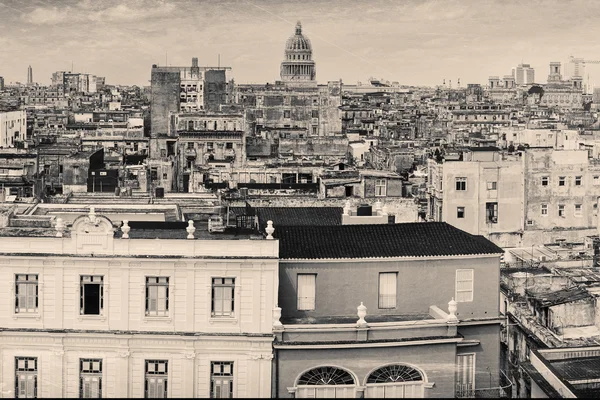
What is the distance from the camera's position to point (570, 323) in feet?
116

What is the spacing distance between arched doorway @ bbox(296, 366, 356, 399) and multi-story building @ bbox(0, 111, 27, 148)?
72296mm

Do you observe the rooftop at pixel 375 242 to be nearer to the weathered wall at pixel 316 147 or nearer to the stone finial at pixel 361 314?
the stone finial at pixel 361 314

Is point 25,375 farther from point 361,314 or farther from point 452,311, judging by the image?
point 452,311

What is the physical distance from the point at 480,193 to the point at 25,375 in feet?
97.9

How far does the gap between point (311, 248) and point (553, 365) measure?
6206mm

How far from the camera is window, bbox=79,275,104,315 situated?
26000 millimetres

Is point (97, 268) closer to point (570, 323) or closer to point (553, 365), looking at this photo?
point (553, 365)

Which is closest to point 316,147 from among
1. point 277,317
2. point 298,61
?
point 277,317

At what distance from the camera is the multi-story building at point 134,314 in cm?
2581

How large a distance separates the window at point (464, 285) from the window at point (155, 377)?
6.58 meters

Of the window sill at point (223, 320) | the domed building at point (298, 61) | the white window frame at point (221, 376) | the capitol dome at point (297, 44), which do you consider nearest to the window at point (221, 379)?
the white window frame at point (221, 376)

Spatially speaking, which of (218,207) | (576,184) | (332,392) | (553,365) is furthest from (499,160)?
(332,392)

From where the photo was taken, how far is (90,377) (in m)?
26.1

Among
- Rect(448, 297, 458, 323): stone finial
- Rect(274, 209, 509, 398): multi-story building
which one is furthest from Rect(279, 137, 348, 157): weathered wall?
Rect(448, 297, 458, 323): stone finial
